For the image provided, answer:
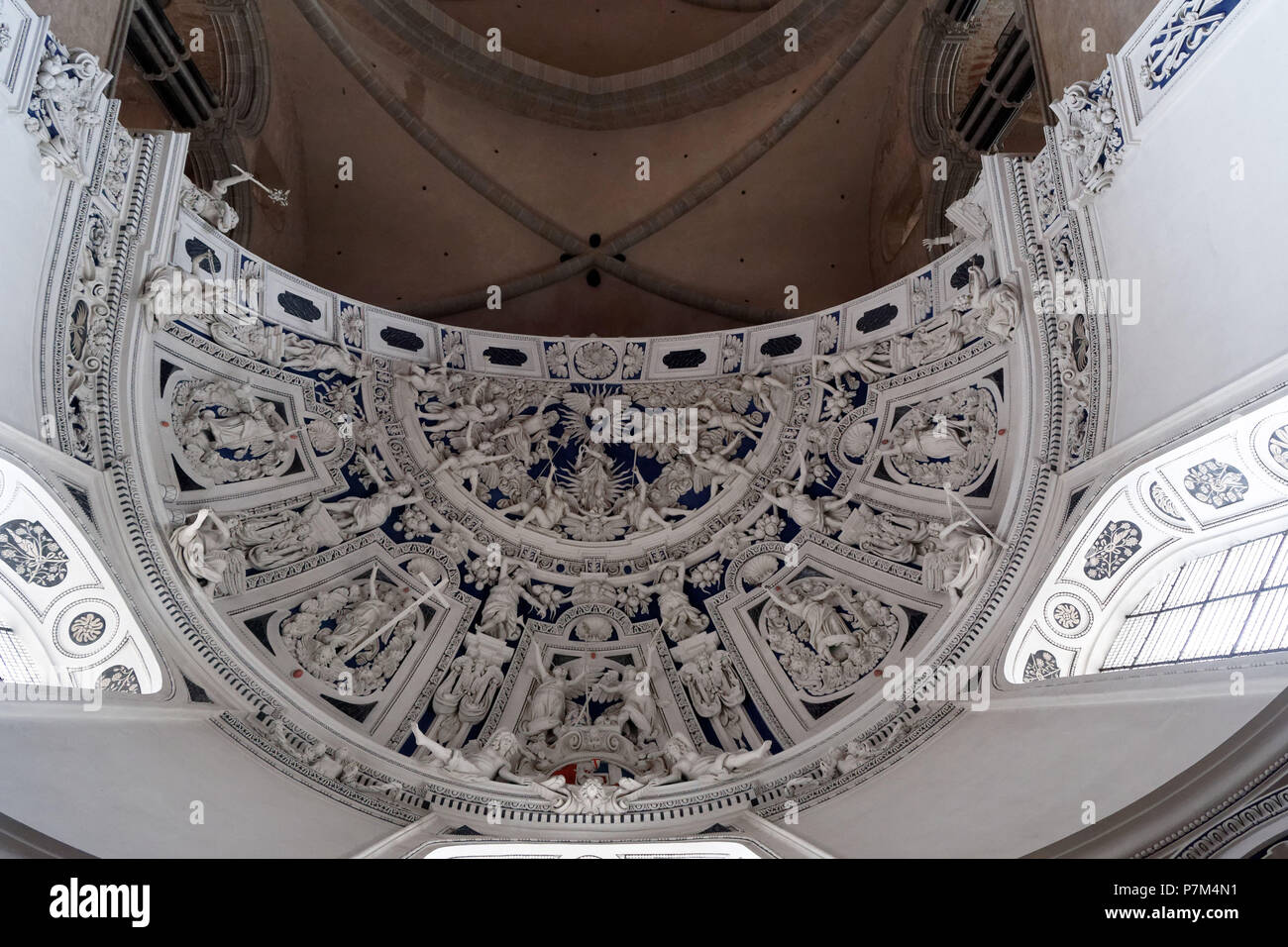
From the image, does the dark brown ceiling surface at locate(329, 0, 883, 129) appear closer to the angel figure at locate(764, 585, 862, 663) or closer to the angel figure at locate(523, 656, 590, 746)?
the angel figure at locate(764, 585, 862, 663)

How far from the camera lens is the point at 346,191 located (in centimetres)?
1944

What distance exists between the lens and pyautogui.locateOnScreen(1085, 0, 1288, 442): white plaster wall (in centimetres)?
865

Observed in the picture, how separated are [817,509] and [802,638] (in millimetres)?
1903

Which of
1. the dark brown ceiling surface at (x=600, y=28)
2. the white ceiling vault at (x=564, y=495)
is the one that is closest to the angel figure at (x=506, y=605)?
the white ceiling vault at (x=564, y=495)

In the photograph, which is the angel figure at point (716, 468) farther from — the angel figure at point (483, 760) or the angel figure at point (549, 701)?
the angel figure at point (483, 760)

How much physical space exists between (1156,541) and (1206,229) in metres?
3.23

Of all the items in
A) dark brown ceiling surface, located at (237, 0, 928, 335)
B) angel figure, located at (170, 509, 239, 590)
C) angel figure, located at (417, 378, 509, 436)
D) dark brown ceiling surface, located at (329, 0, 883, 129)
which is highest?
dark brown ceiling surface, located at (329, 0, 883, 129)

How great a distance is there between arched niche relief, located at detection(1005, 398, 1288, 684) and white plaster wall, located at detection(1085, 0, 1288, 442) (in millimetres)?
530

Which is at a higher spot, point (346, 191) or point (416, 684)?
point (346, 191)

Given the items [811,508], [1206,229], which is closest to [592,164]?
[811,508]

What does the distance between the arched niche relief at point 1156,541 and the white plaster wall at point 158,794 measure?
7.51m

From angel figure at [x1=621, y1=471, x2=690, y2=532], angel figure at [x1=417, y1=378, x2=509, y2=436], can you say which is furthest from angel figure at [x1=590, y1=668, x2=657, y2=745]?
angel figure at [x1=417, y1=378, x2=509, y2=436]
